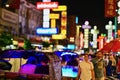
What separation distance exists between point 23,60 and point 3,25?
4186 cm

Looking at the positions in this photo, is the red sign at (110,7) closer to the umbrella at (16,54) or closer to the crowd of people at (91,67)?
the crowd of people at (91,67)

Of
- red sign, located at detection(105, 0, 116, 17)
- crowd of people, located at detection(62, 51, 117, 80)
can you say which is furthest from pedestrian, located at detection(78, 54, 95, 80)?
red sign, located at detection(105, 0, 116, 17)

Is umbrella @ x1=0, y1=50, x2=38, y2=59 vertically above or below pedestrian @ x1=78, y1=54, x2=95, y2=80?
above

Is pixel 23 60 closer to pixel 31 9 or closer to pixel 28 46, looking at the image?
pixel 28 46

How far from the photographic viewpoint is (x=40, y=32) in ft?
207

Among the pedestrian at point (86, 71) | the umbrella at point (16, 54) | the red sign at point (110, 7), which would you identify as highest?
the red sign at point (110, 7)

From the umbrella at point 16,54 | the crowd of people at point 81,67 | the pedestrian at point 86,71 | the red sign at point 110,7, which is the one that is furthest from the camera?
the red sign at point 110,7

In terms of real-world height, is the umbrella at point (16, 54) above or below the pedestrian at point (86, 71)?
above

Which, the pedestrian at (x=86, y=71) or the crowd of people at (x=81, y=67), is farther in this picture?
the pedestrian at (x=86, y=71)

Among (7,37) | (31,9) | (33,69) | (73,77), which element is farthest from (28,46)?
(33,69)

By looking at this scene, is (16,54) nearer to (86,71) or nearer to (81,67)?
(81,67)

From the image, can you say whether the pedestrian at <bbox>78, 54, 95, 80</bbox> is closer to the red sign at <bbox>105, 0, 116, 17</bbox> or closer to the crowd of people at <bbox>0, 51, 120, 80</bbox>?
the crowd of people at <bbox>0, 51, 120, 80</bbox>

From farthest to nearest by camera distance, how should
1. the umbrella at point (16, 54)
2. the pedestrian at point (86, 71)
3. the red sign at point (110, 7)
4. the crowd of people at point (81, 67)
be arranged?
the red sign at point (110, 7)
the umbrella at point (16, 54)
the pedestrian at point (86, 71)
the crowd of people at point (81, 67)

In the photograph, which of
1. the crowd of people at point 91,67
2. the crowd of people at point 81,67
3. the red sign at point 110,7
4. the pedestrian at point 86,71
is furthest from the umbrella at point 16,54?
the red sign at point 110,7
